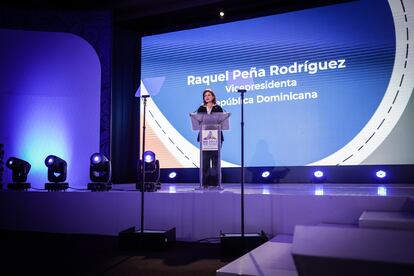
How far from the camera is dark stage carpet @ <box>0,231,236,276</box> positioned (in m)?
Result: 2.65

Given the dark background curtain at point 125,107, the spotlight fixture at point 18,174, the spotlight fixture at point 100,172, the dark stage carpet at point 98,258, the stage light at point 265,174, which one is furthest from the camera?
the dark background curtain at point 125,107

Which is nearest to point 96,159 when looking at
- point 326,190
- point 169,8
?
point 326,190

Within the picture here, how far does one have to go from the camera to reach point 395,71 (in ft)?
16.2

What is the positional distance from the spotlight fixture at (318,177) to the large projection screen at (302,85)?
0.66 ft


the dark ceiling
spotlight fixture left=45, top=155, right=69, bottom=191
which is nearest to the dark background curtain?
the dark ceiling

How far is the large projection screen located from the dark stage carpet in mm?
2313

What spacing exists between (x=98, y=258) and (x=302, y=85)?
367cm

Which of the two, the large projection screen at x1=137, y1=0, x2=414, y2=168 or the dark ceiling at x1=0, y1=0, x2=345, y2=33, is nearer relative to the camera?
the large projection screen at x1=137, y1=0, x2=414, y2=168

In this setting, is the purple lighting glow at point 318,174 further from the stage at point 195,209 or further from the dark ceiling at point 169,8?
the dark ceiling at point 169,8

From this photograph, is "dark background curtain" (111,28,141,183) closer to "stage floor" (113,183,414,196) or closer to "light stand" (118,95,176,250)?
"stage floor" (113,183,414,196)

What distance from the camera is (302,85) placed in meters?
5.36

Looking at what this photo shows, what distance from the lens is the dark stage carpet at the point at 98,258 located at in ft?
8.70

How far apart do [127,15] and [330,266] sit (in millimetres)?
5694

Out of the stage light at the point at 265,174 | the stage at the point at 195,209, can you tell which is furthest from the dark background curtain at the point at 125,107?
the stage light at the point at 265,174
